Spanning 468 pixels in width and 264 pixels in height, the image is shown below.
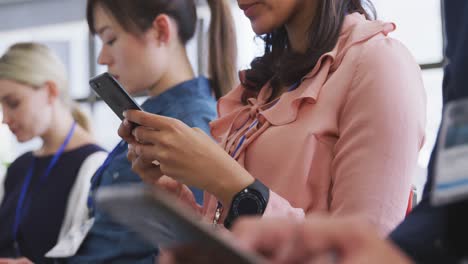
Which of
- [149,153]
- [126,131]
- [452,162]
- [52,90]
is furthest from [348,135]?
[52,90]

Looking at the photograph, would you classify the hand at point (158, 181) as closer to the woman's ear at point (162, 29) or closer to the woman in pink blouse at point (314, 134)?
the woman in pink blouse at point (314, 134)

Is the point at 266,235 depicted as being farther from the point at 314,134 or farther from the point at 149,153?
the point at 149,153

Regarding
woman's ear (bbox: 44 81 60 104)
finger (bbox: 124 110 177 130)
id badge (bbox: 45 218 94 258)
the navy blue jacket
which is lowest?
woman's ear (bbox: 44 81 60 104)

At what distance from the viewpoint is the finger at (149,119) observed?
4.59 ft

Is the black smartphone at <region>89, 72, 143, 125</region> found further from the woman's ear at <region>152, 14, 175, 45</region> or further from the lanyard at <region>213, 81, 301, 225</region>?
the woman's ear at <region>152, 14, 175, 45</region>

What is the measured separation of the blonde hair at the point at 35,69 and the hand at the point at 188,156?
5.81 feet

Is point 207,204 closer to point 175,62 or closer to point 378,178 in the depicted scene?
point 378,178

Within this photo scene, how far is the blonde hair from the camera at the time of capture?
3.17 metres

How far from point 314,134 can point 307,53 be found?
215mm

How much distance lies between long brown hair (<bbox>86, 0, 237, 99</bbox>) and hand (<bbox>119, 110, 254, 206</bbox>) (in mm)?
761

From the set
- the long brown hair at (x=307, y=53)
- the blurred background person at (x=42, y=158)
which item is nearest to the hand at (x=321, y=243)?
the long brown hair at (x=307, y=53)

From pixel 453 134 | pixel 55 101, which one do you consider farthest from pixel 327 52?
pixel 55 101

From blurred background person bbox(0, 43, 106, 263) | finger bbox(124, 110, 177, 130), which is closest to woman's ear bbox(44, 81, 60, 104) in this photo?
blurred background person bbox(0, 43, 106, 263)

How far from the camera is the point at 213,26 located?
2293 mm
